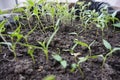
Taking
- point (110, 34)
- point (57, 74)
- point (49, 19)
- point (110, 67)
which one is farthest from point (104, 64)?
point (49, 19)

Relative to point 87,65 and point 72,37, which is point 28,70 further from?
point 72,37

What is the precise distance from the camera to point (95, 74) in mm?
607

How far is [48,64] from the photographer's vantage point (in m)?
0.66

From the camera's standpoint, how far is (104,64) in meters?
0.65

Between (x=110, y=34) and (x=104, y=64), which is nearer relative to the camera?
(x=104, y=64)

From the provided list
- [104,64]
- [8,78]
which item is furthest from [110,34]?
[8,78]

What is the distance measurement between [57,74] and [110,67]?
18 centimetres

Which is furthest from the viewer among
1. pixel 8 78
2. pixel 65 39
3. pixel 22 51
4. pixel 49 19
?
pixel 49 19

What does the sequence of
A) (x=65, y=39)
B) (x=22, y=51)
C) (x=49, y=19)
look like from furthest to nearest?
(x=49, y=19) → (x=65, y=39) → (x=22, y=51)

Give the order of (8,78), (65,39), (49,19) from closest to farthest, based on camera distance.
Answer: (8,78)
(65,39)
(49,19)

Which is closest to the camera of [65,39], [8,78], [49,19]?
[8,78]

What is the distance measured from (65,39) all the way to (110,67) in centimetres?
27

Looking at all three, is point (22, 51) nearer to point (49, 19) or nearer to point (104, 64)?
point (104, 64)

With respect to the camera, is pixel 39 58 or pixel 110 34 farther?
pixel 110 34
